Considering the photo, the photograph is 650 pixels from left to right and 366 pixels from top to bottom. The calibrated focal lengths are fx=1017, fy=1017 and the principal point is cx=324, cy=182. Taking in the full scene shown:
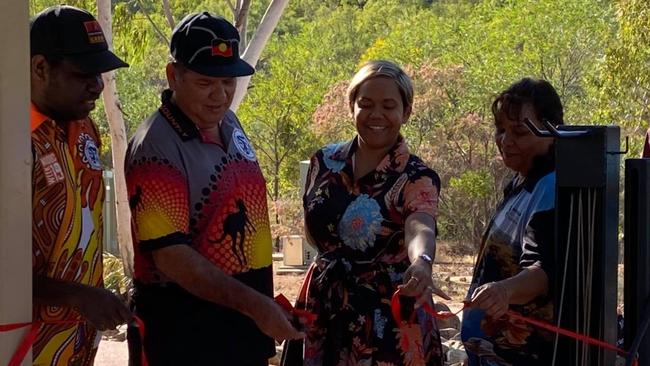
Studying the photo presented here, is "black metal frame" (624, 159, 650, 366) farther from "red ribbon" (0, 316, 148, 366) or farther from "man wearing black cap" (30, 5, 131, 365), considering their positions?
"red ribbon" (0, 316, 148, 366)

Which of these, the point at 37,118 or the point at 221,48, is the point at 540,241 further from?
the point at 37,118

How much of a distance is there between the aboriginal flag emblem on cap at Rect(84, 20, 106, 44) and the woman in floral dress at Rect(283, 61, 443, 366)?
0.91m

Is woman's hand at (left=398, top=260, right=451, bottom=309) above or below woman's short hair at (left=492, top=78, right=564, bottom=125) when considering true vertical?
below

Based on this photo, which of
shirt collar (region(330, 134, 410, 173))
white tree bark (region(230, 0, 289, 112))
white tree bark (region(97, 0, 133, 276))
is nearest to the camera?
shirt collar (region(330, 134, 410, 173))

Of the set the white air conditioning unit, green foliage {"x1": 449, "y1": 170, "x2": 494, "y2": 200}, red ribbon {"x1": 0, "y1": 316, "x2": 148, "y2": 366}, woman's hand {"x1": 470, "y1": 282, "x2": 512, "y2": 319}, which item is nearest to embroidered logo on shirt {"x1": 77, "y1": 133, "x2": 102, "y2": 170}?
red ribbon {"x1": 0, "y1": 316, "x2": 148, "y2": 366}

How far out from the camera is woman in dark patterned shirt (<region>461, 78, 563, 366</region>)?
10.6 ft

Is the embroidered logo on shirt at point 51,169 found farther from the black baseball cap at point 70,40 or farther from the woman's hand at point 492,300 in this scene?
the woman's hand at point 492,300

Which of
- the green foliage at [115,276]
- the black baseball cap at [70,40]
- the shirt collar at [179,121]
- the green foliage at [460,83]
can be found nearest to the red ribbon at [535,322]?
the shirt collar at [179,121]

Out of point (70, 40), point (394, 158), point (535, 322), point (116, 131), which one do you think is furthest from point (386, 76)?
point (116, 131)

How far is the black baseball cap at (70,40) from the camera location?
2969 millimetres

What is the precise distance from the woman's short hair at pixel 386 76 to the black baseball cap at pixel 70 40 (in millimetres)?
872

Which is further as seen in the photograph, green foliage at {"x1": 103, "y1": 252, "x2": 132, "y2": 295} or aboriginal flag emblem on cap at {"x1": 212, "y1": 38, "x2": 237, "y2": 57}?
green foliage at {"x1": 103, "y1": 252, "x2": 132, "y2": 295}

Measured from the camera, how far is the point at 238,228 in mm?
3082

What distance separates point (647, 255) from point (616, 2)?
1079cm
